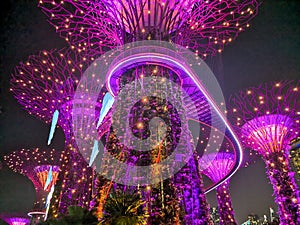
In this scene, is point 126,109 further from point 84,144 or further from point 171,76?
point 84,144

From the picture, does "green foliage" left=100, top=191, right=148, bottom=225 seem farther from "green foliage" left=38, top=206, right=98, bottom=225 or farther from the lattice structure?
the lattice structure

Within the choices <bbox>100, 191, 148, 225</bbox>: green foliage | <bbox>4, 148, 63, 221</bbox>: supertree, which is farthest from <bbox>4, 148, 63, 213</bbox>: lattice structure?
<bbox>100, 191, 148, 225</bbox>: green foliage

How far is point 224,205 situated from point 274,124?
26.1ft

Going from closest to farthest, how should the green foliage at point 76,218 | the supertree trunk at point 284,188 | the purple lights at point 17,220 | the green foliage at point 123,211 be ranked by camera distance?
1. the green foliage at point 76,218
2. the green foliage at point 123,211
3. the supertree trunk at point 284,188
4. the purple lights at point 17,220

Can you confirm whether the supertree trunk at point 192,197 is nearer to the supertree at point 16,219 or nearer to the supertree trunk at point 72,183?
the supertree trunk at point 72,183

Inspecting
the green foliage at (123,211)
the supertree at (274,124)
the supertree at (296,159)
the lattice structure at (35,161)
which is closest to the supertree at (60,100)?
the green foliage at (123,211)

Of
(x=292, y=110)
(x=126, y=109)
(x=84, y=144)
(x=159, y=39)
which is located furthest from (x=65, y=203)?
(x=292, y=110)

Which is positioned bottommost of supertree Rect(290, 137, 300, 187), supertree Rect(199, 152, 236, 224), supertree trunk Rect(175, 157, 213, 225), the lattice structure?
supertree trunk Rect(175, 157, 213, 225)

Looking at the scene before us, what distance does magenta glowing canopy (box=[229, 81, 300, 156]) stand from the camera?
1391cm

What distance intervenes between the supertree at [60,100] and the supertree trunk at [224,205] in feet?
34.1

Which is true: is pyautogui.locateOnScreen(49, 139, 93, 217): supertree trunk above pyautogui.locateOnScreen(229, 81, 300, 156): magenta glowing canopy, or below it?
below

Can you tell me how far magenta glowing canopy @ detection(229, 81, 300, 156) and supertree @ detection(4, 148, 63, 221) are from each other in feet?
54.1

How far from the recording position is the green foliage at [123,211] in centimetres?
577

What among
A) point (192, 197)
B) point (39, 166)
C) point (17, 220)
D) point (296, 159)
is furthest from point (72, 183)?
point (17, 220)
